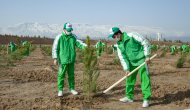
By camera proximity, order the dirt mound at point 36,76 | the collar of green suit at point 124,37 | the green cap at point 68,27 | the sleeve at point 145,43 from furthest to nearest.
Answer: the dirt mound at point 36,76, the green cap at point 68,27, the collar of green suit at point 124,37, the sleeve at point 145,43

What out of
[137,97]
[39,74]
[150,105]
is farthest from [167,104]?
[39,74]

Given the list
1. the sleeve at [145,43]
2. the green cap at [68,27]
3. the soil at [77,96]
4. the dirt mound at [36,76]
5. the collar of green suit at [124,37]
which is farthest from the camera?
the dirt mound at [36,76]

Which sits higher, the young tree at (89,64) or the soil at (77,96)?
the young tree at (89,64)

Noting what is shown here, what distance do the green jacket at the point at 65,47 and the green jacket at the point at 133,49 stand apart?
1.11 meters

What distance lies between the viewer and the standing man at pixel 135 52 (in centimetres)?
666

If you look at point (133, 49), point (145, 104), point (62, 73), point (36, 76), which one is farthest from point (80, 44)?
point (36, 76)

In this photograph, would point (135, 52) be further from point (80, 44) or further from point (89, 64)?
point (80, 44)

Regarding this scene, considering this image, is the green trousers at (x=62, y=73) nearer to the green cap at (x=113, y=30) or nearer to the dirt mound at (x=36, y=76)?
the green cap at (x=113, y=30)

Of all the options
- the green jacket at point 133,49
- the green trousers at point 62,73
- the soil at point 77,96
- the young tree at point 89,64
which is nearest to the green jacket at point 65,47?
the green trousers at point 62,73

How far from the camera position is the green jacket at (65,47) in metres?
7.73

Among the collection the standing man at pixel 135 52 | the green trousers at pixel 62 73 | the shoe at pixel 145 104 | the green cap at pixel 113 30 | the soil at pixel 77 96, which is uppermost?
the green cap at pixel 113 30

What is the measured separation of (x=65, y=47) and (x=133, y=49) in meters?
1.67

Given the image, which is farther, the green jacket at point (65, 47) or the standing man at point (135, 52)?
the green jacket at point (65, 47)

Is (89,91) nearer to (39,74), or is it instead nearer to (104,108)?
(104,108)
